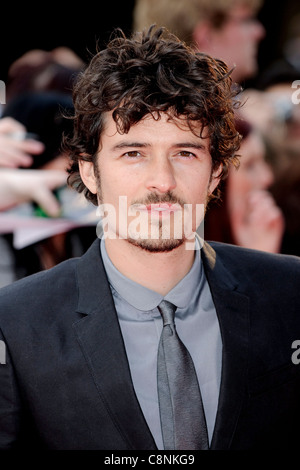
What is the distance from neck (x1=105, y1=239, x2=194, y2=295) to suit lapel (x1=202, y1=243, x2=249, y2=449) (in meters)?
0.13

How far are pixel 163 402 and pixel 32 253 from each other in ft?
5.16

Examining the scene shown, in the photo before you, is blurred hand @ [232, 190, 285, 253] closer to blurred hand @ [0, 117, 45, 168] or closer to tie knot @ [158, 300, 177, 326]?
blurred hand @ [0, 117, 45, 168]

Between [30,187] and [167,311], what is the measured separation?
149 centimetres

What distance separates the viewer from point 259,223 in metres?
3.62

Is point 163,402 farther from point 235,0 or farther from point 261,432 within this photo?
point 235,0

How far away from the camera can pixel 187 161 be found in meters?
1.81

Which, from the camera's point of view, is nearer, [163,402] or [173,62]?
[163,402]

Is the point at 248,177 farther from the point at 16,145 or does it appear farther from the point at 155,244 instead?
the point at 155,244

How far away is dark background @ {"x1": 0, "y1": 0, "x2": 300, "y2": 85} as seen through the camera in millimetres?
3191

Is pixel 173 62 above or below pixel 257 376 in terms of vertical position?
above

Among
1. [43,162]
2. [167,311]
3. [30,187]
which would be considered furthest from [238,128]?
[167,311]

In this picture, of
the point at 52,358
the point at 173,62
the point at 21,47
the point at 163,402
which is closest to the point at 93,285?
the point at 52,358
